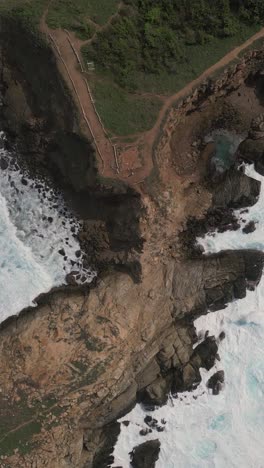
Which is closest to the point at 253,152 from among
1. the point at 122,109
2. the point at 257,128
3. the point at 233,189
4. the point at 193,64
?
the point at 257,128

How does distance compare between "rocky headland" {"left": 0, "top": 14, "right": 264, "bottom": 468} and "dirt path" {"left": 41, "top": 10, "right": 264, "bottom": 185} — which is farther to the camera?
"rocky headland" {"left": 0, "top": 14, "right": 264, "bottom": 468}

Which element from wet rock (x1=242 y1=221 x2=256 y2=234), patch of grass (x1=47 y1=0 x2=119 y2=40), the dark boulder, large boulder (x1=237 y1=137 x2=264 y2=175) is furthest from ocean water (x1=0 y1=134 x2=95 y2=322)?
large boulder (x1=237 y1=137 x2=264 y2=175)

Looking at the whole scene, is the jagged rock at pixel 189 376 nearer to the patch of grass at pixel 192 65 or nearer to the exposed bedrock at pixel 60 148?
the exposed bedrock at pixel 60 148

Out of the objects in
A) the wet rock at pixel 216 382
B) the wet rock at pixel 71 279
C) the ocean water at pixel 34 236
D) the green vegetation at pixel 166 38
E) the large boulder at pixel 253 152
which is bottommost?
the wet rock at pixel 216 382

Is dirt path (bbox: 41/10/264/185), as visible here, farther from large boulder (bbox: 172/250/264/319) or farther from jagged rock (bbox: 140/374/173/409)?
jagged rock (bbox: 140/374/173/409)

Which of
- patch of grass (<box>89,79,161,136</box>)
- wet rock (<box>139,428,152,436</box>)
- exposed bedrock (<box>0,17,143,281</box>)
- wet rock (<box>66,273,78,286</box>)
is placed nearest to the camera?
patch of grass (<box>89,79,161,136</box>)

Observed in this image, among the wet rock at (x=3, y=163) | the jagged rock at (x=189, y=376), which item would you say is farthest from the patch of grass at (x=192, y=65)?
the jagged rock at (x=189, y=376)
